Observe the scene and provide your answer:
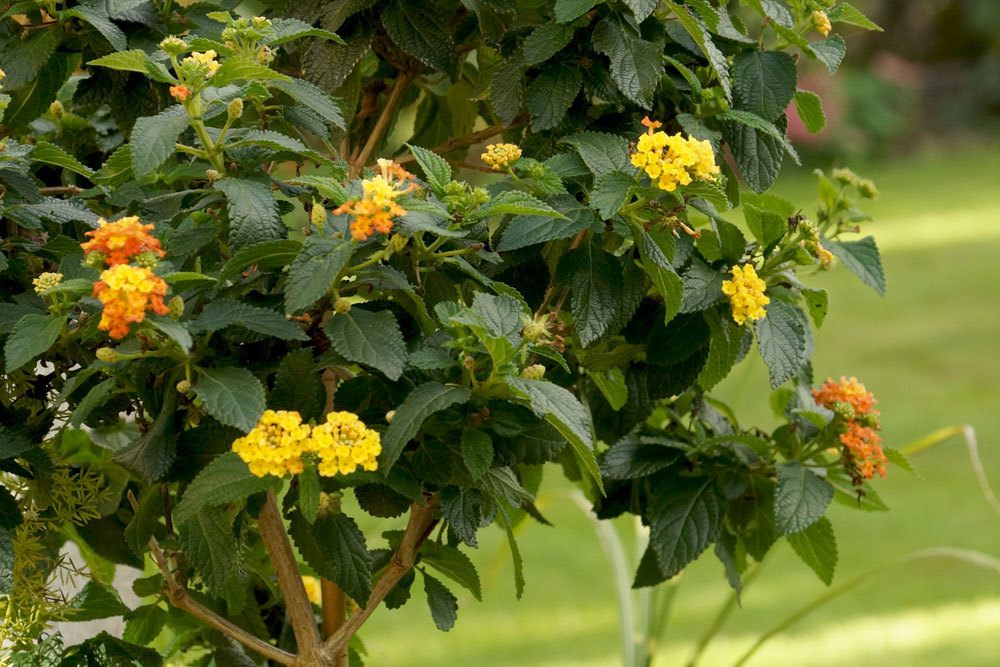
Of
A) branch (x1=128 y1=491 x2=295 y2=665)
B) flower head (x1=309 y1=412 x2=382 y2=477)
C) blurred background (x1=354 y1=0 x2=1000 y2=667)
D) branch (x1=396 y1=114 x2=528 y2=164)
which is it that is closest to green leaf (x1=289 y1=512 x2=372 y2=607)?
branch (x1=128 y1=491 x2=295 y2=665)

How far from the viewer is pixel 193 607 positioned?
1366 mm

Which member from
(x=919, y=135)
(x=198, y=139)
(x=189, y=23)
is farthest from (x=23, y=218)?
(x=919, y=135)

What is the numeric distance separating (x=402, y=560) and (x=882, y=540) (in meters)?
2.88

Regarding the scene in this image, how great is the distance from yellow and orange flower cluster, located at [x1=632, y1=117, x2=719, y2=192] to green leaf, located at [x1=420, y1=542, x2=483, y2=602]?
0.49 metres

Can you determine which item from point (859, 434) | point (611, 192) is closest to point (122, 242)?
point (611, 192)

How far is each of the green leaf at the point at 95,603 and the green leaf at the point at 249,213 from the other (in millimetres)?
516

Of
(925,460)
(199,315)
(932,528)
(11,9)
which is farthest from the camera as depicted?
(925,460)

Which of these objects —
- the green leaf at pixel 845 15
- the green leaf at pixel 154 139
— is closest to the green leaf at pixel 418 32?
the green leaf at pixel 154 139

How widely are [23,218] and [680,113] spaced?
0.66m

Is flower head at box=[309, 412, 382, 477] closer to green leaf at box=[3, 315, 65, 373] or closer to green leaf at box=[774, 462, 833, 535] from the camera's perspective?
green leaf at box=[3, 315, 65, 373]

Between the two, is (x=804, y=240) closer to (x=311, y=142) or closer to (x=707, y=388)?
(x=707, y=388)

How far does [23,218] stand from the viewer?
124cm

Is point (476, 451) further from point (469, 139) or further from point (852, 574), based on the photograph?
point (852, 574)

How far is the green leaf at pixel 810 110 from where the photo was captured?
1449 millimetres
